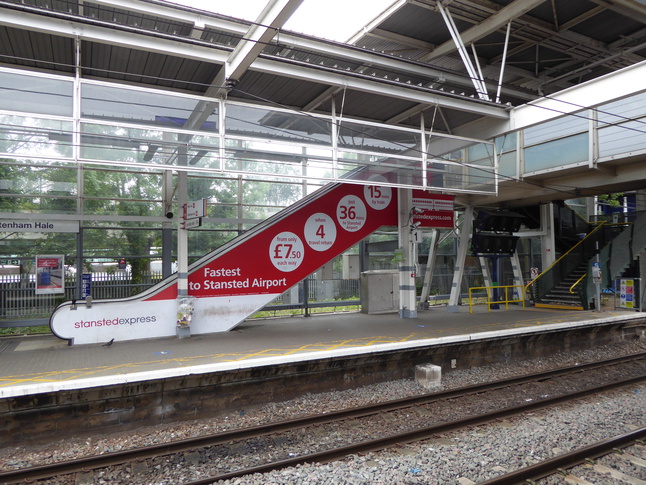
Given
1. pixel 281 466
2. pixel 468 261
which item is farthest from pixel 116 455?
pixel 468 261

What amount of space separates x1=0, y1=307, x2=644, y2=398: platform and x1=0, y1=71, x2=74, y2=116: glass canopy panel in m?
4.67

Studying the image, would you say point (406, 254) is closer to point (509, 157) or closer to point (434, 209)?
point (434, 209)

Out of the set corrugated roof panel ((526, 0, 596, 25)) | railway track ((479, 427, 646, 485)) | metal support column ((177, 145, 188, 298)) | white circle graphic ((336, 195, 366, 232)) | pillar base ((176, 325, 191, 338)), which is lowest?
railway track ((479, 427, 646, 485))

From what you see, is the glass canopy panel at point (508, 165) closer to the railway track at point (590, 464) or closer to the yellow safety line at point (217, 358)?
the yellow safety line at point (217, 358)

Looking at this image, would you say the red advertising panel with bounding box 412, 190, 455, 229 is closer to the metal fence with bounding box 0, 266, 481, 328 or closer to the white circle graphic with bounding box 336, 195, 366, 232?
the white circle graphic with bounding box 336, 195, 366, 232

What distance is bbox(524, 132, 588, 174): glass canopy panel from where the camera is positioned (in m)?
13.2

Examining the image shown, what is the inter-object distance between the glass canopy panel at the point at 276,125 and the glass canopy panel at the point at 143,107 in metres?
0.41

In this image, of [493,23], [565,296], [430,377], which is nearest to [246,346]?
[430,377]

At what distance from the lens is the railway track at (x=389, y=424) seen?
5863 mm

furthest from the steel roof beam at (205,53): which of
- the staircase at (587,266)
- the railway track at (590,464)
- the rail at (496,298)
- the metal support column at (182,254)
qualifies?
the staircase at (587,266)

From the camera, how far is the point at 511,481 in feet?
17.6

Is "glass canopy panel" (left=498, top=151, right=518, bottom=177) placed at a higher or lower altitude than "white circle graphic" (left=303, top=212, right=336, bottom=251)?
higher

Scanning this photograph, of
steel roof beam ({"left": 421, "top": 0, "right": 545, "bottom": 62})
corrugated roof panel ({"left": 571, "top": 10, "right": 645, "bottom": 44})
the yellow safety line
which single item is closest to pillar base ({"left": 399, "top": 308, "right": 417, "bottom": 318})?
the yellow safety line

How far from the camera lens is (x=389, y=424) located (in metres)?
7.53
